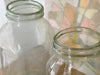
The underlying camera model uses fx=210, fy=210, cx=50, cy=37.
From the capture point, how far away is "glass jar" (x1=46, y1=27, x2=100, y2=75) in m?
0.45

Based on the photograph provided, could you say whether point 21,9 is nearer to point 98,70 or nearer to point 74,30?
point 74,30

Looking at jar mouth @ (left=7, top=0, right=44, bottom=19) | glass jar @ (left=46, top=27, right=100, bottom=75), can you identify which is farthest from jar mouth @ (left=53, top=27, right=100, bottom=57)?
jar mouth @ (left=7, top=0, right=44, bottom=19)

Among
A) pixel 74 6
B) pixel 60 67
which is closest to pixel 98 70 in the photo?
pixel 60 67

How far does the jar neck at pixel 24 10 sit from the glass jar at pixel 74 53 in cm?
9

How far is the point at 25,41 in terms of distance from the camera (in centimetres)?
69

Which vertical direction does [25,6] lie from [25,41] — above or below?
above

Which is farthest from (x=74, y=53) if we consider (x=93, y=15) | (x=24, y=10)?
(x=24, y=10)

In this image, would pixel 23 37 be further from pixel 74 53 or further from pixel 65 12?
pixel 74 53

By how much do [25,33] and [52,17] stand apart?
0.12 metres

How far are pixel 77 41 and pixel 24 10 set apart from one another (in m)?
0.19

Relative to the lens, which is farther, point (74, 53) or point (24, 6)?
point (24, 6)

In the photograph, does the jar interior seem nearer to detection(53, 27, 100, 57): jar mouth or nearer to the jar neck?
the jar neck

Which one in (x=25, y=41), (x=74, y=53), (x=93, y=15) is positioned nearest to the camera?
(x=74, y=53)

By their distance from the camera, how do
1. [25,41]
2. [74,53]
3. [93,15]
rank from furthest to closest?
1. [25,41]
2. [93,15]
3. [74,53]
